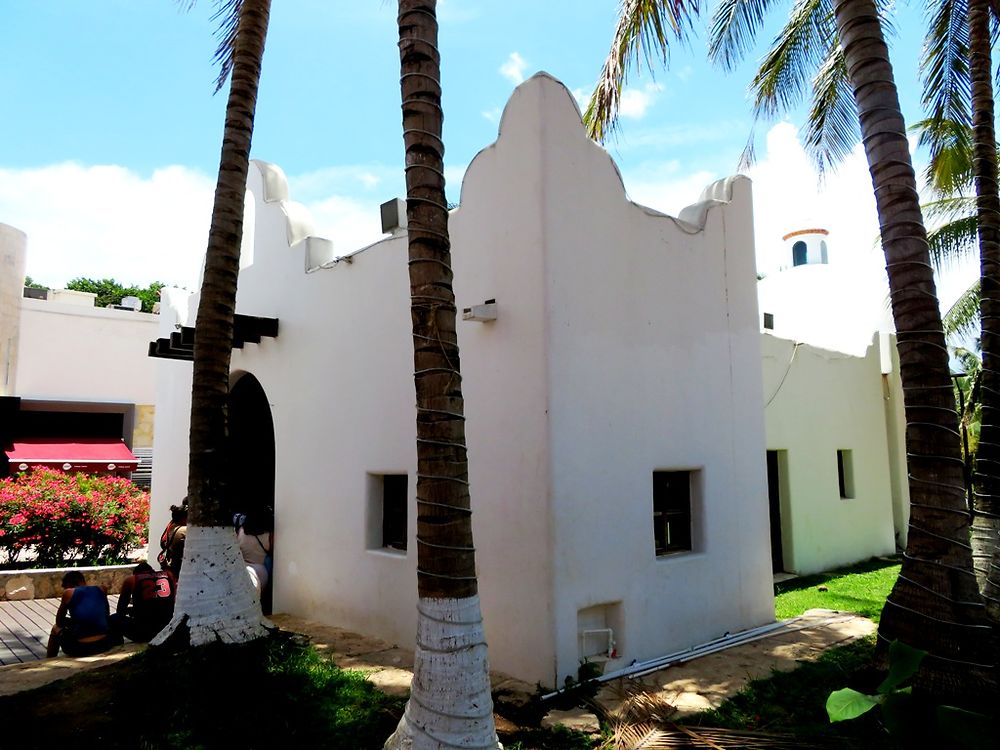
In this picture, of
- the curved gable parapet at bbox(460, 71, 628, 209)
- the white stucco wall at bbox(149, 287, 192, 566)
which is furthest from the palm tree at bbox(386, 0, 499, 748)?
the white stucco wall at bbox(149, 287, 192, 566)

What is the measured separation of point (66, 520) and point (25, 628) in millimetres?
3289

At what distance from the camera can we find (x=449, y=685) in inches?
174

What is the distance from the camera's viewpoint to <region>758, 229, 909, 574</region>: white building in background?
12.7m

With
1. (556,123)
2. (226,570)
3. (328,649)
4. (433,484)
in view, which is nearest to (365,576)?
(328,649)

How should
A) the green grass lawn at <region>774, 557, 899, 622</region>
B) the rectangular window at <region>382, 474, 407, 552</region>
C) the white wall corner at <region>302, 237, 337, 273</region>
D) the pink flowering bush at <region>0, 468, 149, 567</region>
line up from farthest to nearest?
the pink flowering bush at <region>0, 468, 149, 567</region> → the white wall corner at <region>302, 237, 337, 273</region> → the green grass lawn at <region>774, 557, 899, 622</region> → the rectangular window at <region>382, 474, 407, 552</region>

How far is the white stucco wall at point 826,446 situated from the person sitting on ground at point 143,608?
947cm

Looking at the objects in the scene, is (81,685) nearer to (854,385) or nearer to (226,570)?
(226,570)

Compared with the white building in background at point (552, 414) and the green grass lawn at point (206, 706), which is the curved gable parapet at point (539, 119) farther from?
the green grass lawn at point (206, 706)

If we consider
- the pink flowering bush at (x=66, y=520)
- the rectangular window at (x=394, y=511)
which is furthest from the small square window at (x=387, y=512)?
the pink flowering bush at (x=66, y=520)

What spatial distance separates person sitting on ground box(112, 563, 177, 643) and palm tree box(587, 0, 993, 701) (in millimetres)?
7509

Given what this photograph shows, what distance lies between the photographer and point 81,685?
6434mm

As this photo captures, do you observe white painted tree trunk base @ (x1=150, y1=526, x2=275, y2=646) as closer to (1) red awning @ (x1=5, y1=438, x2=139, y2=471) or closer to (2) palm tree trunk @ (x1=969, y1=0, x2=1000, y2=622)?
(2) palm tree trunk @ (x1=969, y1=0, x2=1000, y2=622)

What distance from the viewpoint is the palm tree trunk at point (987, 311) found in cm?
789

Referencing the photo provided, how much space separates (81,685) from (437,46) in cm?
618
